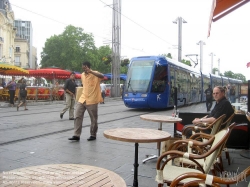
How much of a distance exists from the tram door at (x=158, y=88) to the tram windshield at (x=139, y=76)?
0.31 meters

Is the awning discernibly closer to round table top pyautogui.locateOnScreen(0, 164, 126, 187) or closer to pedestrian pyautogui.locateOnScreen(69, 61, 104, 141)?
pedestrian pyautogui.locateOnScreen(69, 61, 104, 141)

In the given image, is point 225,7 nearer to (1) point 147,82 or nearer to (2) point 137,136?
(2) point 137,136

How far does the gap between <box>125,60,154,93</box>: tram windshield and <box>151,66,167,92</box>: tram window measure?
0.31 m

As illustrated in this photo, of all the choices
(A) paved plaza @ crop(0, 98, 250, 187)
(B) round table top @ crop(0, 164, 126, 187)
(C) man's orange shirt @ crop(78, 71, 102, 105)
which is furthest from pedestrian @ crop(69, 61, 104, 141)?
(B) round table top @ crop(0, 164, 126, 187)

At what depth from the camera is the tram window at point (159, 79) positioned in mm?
13266

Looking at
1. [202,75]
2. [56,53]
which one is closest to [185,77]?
[202,75]

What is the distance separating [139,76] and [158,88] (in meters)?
1.16

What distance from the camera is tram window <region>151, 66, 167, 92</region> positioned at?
13.3 metres

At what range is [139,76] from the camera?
13.5 m

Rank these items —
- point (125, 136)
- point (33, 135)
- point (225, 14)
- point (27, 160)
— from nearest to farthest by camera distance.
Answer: point (125, 136), point (27, 160), point (225, 14), point (33, 135)

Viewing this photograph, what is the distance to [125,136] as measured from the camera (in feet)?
9.91

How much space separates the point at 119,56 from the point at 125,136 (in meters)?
24.5

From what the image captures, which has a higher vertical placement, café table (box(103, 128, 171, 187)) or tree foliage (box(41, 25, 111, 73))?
tree foliage (box(41, 25, 111, 73))

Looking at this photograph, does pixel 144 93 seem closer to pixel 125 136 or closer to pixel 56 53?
pixel 125 136
